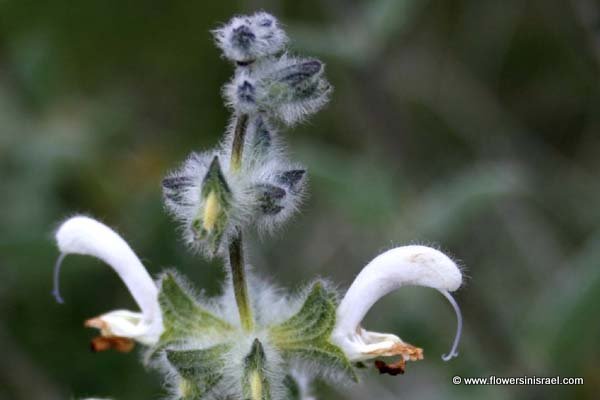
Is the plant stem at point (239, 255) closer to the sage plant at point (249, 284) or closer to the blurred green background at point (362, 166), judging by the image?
the sage plant at point (249, 284)

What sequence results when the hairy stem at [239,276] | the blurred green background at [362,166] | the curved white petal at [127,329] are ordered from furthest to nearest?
the blurred green background at [362,166] < the curved white petal at [127,329] < the hairy stem at [239,276]

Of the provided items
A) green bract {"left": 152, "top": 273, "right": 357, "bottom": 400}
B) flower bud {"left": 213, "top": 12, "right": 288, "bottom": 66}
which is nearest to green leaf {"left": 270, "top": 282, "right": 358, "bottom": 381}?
green bract {"left": 152, "top": 273, "right": 357, "bottom": 400}

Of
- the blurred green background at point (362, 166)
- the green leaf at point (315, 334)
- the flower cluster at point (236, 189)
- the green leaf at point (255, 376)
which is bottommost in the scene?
the green leaf at point (255, 376)

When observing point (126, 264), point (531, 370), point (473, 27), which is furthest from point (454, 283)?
point (473, 27)

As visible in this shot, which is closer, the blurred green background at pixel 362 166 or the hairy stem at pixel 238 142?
the hairy stem at pixel 238 142

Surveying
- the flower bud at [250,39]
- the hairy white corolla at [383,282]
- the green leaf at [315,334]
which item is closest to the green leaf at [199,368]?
the green leaf at [315,334]

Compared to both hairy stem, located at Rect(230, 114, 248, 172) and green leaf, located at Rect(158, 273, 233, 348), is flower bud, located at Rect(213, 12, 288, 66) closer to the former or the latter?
hairy stem, located at Rect(230, 114, 248, 172)

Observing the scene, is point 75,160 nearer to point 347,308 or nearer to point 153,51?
point 153,51
